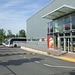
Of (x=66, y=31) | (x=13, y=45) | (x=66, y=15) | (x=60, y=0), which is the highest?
(x=60, y=0)

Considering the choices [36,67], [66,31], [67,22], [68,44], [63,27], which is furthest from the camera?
[63,27]

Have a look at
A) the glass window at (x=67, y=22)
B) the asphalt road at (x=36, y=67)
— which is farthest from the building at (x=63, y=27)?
the asphalt road at (x=36, y=67)

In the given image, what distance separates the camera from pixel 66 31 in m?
17.7

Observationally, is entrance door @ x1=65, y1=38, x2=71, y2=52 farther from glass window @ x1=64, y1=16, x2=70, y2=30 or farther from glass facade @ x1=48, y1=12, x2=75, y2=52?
glass window @ x1=64, y1=16, x2=70, y2=30

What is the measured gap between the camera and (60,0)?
2173 cm

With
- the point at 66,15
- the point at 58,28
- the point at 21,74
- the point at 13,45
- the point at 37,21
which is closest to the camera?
the point at 21,74

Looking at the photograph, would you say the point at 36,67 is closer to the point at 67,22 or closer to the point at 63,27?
the point at 67,22

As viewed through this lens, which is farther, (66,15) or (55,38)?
(55,38)

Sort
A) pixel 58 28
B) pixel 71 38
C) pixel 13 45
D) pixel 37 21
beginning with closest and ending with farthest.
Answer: pixel 71 38 < pixel 58 28 < pixel 37 21 < pixel 13 45

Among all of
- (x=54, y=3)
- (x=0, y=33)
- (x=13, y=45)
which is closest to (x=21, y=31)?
(x=0, y=33)

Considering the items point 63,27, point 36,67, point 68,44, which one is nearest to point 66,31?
point 63,27

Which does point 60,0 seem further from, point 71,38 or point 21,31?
point 21,31

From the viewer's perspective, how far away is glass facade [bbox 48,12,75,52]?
1659 centimetres

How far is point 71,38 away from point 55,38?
487 centimetres
